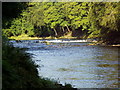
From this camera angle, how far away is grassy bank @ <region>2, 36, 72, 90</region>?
7387mm

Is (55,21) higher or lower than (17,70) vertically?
higher

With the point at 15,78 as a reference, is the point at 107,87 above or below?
below

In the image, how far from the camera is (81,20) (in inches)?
3305

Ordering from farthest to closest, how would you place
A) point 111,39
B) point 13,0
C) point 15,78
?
point 111,39 → point 13,0 → point 15,78

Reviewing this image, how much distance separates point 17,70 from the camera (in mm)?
8297

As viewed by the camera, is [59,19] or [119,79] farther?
[59,19]

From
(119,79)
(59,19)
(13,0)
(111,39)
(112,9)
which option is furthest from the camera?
(59,19)

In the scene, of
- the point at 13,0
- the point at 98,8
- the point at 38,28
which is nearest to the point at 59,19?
the point at 38,28

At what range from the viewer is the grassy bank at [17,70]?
7387mm

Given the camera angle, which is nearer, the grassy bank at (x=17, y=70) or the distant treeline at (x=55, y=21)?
the grassy bank at (x=17, y=70)

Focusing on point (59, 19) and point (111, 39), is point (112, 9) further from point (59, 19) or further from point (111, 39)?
point (59, 19)

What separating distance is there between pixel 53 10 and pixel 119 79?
76048mm

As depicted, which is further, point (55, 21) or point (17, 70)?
point (55, 21)

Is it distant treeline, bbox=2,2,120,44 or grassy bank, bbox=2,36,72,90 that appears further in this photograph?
distant treeline, bbox=2,2,120,44
